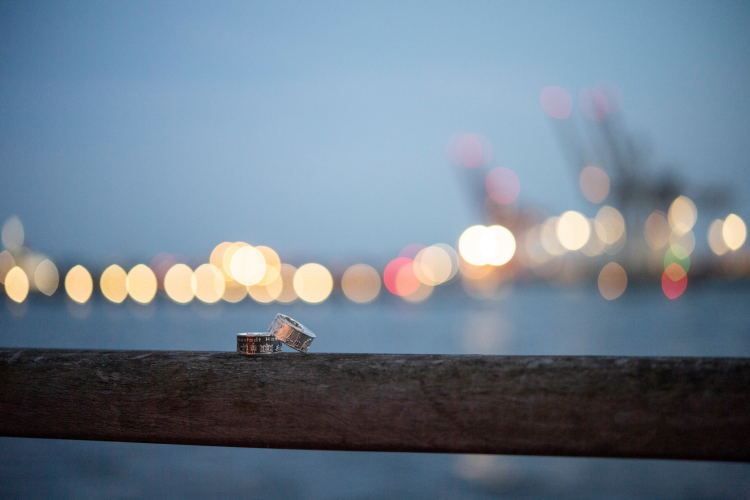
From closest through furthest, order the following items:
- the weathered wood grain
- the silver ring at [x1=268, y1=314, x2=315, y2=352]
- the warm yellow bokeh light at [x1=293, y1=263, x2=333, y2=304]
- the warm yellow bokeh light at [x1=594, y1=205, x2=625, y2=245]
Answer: the weathered wood grain → the silver ring at [x1=268, y1=314, x2=315, y2=352] → the warm yellow bokeh light at [x1=594, y1=205, x2=625, y2=245] → the warm yellow bokeh light at [x1=293, y1=263, x2=333, y2=304]

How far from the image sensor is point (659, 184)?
68375 millimetres

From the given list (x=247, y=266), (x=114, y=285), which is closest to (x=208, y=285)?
(x=247, y=266)

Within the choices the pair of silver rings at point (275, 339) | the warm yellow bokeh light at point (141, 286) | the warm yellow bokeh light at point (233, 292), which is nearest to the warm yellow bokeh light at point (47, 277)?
the warm yellow bokeh light at point (141, 286)

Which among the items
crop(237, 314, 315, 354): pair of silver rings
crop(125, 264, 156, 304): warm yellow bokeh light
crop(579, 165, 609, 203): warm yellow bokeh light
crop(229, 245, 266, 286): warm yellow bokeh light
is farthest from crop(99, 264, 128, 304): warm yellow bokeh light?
crop(237, 314, 315, 354): pair of silver rings

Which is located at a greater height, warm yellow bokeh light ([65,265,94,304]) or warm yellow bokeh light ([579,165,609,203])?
warm yellow bokeh light ([579,165,609,203])

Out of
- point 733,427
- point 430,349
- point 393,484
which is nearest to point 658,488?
point 393,484

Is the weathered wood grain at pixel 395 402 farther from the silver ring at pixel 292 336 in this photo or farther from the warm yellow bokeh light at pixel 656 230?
the warm yellow bokeh light at pixel 656 230

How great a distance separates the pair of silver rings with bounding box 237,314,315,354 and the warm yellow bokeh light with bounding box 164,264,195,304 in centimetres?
10398

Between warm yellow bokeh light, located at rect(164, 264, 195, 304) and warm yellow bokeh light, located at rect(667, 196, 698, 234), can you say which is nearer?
warm yellow bokeh light, located at rect(667, 196, 698, 234)

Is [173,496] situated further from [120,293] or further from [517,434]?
[120,293]

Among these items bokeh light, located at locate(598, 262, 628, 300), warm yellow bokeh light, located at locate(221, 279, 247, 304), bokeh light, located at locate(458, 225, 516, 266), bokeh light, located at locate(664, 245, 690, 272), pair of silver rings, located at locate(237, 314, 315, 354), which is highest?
pair of silver rings, located at locate(237, 314, 315, 354)

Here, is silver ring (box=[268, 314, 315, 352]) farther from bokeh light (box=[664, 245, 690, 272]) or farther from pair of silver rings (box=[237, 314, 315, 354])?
bokeh light (box=[664, 245, 690, 272])

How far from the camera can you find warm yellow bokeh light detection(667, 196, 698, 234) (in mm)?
70675

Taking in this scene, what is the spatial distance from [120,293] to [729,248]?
100 m
